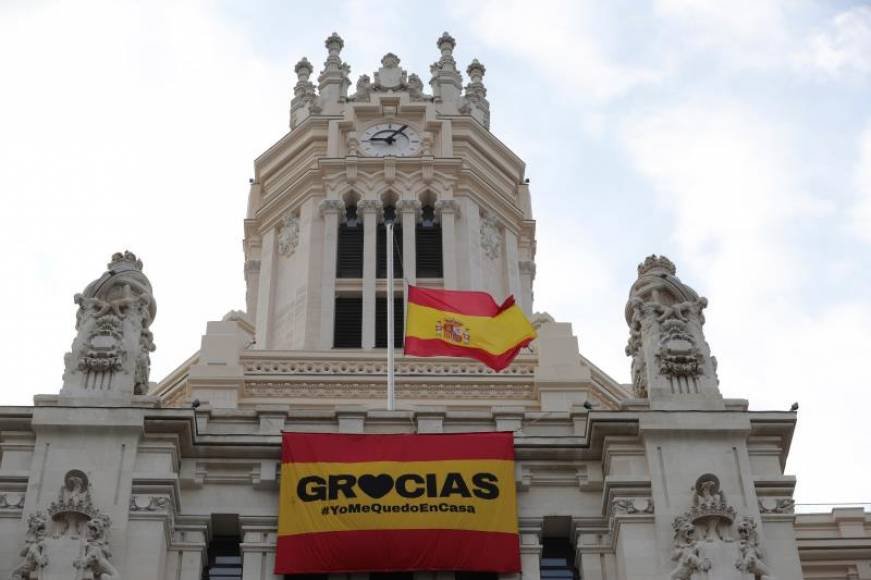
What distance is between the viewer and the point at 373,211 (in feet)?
219

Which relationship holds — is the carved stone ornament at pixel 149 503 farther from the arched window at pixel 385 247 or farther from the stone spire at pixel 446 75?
the stone spire at pixel 446 75

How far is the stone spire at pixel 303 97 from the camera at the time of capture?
2926 inches

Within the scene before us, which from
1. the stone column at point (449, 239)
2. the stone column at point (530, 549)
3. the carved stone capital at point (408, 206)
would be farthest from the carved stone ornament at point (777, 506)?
the carved stone capital at point (408, 206)

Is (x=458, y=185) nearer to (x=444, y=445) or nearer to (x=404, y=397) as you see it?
(x=404, y=397)

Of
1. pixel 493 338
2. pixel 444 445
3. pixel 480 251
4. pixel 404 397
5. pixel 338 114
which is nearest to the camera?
pixel 444 445

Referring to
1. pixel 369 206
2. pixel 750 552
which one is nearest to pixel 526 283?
pixel 369 206

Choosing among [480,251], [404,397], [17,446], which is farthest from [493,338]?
[480,251]

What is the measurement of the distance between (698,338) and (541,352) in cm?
1754

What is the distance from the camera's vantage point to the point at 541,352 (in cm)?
5400

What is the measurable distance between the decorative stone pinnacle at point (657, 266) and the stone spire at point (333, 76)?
37180 mm

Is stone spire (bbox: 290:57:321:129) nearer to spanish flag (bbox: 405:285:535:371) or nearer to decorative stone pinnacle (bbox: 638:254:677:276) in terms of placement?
spanish flag (bbox: 405:285:535:371)

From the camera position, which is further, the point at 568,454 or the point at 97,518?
the point at 568,454

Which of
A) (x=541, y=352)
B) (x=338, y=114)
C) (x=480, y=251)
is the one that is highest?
(x=338, y=114)

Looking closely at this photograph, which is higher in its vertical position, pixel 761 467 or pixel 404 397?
pixel 404 397
